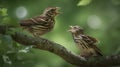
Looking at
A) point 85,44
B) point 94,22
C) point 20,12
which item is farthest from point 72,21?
point 85,44

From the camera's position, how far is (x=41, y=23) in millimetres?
6355

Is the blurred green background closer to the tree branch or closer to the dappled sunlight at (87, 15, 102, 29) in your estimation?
the dappled sunlight at (87, 15, 102, 29)

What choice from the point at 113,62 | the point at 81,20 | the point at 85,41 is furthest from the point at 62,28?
the point at 113,62

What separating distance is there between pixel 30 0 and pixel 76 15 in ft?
3.16

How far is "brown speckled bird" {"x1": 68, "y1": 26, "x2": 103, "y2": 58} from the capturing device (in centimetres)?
615

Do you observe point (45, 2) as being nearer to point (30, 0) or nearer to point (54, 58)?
point (30, 0)

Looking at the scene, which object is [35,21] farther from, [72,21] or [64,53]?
[72,21]

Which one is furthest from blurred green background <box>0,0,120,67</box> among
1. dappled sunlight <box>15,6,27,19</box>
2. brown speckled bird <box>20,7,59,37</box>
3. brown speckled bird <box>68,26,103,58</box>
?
brown speckled bird <box>20,7,59,37</box>

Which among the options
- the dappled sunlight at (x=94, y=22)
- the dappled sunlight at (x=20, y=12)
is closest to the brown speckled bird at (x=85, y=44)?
the dappled sunlight at (x=20, y=12)

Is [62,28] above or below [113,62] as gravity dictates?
above

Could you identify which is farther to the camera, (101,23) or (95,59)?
(101,23)

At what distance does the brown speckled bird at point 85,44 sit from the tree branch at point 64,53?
156 millimetres

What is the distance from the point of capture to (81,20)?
38.5 feet

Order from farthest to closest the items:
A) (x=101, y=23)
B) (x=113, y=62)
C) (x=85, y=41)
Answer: (x=101, y=23) < (x=85, y=41) < (x=113, y=62)
